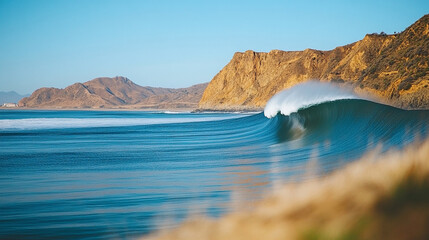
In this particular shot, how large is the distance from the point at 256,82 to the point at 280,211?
98407 mm

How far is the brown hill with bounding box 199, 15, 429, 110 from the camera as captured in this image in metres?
22.5

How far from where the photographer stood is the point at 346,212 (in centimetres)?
221

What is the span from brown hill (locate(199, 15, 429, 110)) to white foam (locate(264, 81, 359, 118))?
302 cm

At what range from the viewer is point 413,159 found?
9.21 ft

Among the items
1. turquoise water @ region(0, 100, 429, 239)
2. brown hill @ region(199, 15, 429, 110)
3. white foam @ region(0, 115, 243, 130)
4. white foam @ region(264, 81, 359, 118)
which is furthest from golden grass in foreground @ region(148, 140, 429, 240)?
white foam @ region(0, 115, 243, 130)

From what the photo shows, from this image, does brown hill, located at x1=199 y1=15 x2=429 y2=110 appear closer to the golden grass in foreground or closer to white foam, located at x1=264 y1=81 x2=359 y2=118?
white foam, located at x1=264 y1=81 x2=359 y2=118

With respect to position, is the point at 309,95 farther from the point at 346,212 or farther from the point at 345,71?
the point at 345,71

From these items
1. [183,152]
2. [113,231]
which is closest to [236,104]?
[183,152]

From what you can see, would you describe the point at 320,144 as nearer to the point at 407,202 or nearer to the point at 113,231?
the point at 113,231

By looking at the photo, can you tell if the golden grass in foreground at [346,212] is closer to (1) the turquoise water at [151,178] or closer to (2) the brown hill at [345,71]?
(1) the turquoise water at [151,178]

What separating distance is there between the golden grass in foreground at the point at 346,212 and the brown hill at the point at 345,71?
17.7m

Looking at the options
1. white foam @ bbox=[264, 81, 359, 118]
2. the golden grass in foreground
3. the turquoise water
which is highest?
white foam @ bbox=[264, 81, 359, 118]

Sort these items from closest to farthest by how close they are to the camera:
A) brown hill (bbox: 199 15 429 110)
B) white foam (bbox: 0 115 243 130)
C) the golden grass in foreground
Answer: the golden grass in foreground, brown hill (bbox: 199 15 429 110), white foam (bbox: 0 115 243 130)

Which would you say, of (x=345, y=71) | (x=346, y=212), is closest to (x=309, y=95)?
(x=346, y=212)
